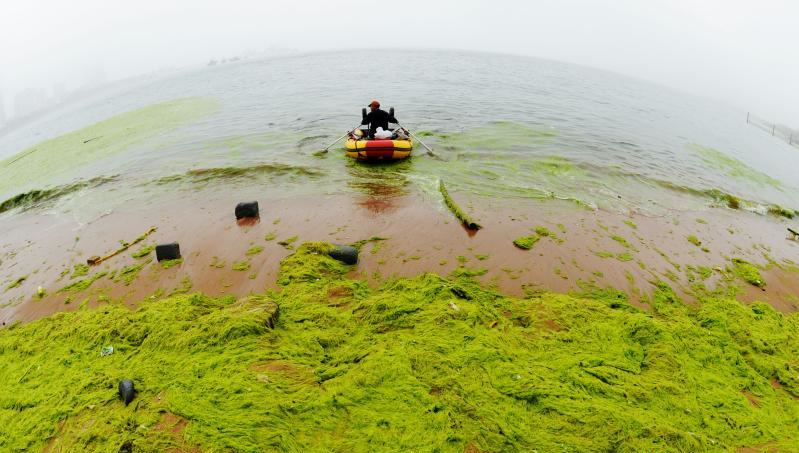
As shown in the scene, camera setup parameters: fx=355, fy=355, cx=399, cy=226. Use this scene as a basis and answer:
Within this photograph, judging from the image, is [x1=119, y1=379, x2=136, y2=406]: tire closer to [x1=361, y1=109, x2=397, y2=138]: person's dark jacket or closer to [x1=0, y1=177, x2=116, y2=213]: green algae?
[x1=361, y1=109, x2=397, y2=138]: person's dark jacket

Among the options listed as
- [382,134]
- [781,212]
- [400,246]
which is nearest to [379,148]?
[382,134]

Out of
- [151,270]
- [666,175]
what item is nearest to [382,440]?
[151,270]

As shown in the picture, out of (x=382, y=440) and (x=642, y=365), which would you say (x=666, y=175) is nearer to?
(x=642, y=365)

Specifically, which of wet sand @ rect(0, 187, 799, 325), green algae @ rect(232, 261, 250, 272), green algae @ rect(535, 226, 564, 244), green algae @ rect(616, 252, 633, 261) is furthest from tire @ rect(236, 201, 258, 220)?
green algae @ rect(616, 252, 633, 261)

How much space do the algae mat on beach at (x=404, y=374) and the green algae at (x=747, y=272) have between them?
1.06 meters

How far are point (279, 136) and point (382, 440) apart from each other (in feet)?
49.4

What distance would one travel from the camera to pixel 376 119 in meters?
12.1

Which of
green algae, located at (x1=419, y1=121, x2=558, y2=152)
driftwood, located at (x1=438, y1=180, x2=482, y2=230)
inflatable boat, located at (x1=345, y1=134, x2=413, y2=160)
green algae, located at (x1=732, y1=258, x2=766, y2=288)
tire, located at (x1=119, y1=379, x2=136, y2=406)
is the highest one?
inflatable boat, located at (x1=345, y1=134, x2=413, y2=160)

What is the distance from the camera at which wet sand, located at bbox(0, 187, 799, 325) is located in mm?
6039

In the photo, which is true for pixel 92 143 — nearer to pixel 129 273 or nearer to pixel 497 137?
pixel 129 273

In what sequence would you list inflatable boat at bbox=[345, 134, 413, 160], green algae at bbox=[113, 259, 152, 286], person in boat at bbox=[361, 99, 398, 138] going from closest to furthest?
A: 1. green algae at bbox=[113, 259, 152, 286]
2. inflatable boat at bbox=[345, 134, 413, 160]
3. person in boat at bbox=[361, 99, 398, 138]

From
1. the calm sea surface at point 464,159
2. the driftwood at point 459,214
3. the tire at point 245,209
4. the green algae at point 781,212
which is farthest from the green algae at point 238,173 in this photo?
the green algae at point 781,212

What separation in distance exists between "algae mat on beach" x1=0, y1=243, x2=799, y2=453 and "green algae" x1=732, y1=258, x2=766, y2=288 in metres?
1.06

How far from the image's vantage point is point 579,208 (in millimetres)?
8945
